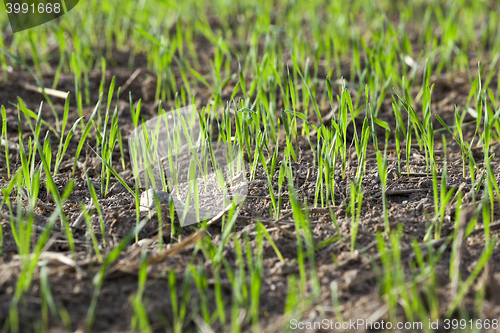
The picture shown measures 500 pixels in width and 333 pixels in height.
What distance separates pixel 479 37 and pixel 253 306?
2.85 m

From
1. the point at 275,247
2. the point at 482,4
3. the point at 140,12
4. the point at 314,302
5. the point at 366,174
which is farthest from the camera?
the point at 482,4

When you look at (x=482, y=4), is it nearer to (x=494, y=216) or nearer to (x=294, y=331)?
(x=494, y=216)

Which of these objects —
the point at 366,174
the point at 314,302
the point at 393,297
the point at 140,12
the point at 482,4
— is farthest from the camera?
the point at 482,4

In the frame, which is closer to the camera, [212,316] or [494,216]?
[212,316]

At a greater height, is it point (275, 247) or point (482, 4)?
point (482, 4)

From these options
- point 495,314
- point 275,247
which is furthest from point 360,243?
point 495,314

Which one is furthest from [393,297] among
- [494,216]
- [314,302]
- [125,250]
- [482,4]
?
[482,4]

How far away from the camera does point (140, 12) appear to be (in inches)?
121

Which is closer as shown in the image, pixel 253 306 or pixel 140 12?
pixel 253 306

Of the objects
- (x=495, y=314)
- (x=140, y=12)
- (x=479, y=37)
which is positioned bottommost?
(x=495, y=314)

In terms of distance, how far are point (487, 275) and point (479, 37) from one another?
98.6 inches

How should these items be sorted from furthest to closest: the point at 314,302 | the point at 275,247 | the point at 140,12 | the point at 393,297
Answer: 1. the point at 140,12
2. the point at 275,247
3. the point at 314,302
4. the point at 393,297

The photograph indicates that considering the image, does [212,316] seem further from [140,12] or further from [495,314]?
[140,12]

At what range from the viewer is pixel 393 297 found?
3.49 feet
